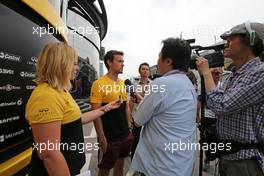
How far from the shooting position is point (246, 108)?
1.96 meters

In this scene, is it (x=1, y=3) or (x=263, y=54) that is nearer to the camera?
(x=1, y=3)

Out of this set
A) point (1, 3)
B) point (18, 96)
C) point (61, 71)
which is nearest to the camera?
point (1, 3)

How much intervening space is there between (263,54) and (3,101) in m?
1.94

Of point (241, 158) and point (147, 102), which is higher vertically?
point (147, 102)

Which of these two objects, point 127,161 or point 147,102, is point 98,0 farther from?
point 147,102

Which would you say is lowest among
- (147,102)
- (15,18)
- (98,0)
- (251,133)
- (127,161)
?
(127,161)

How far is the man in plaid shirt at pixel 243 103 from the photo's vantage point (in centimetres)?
192

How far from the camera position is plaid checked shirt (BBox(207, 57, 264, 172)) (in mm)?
1907

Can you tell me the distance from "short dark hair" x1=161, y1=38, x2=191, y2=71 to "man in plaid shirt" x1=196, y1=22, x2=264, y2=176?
30cm

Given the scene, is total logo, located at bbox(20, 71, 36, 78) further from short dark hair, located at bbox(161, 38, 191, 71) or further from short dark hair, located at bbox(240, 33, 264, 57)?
short dark hair, located at bbox(240, 33, 264, 57)

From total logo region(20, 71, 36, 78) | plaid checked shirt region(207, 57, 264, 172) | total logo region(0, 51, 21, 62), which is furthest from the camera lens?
total logo region(20, 71, 36, 78)

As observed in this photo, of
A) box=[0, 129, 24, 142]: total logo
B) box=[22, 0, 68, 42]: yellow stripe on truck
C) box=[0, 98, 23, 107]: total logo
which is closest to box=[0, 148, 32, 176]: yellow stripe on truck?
box=[0, 129, 24, 142]: total logo

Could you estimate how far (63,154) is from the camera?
6.24 ft

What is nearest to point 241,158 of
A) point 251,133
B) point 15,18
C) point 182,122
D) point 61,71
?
point 251,133
